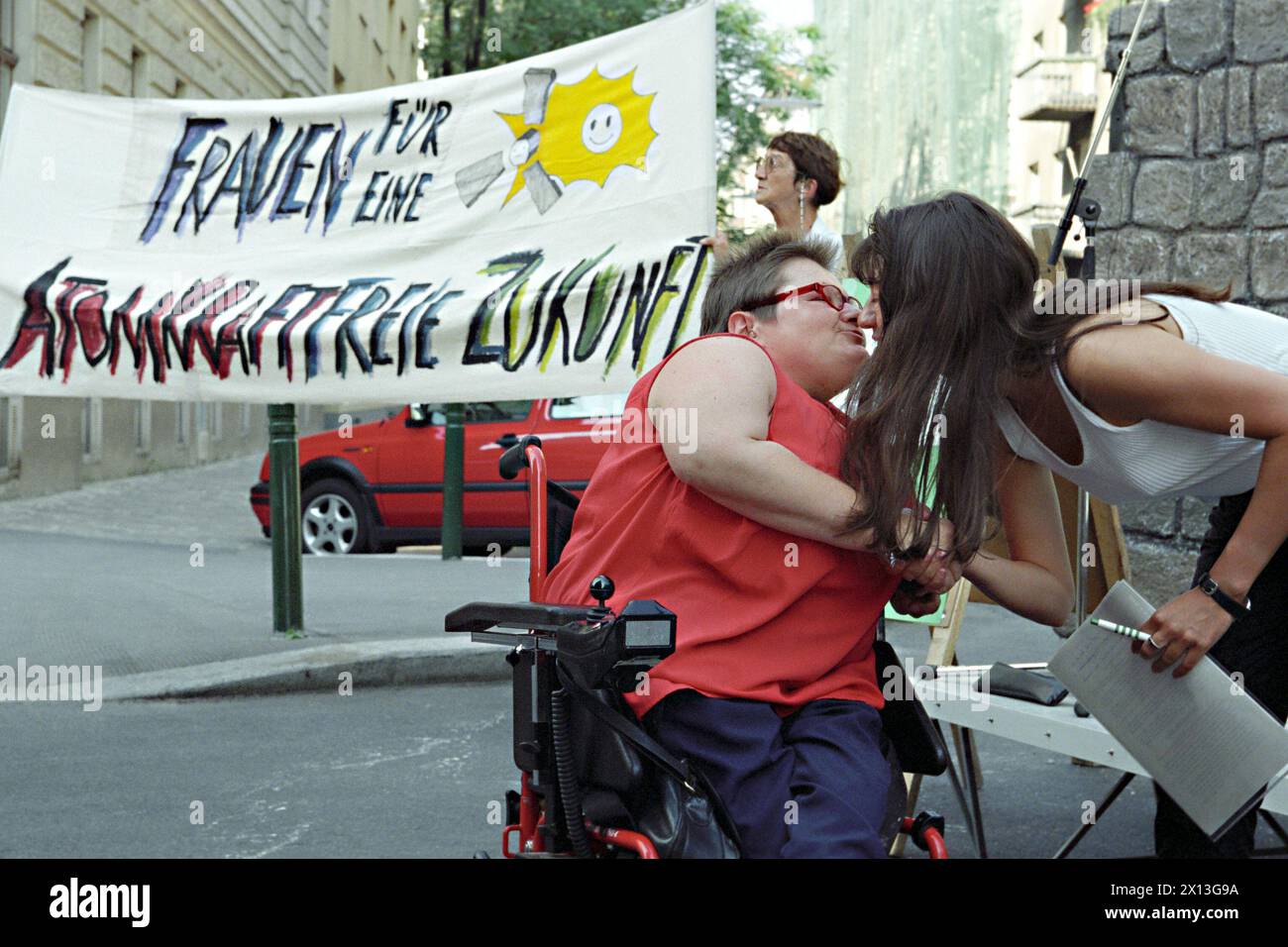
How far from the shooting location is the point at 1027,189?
33.9 m

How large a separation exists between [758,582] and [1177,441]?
82 cm

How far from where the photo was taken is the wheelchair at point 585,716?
2.37 m

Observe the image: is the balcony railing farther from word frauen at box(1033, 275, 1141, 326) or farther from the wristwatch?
the wristwatch

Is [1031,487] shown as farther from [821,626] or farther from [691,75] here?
[691,75]

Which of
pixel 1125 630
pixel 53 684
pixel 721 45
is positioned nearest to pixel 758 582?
pixel 1125 630

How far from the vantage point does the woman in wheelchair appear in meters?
2.45

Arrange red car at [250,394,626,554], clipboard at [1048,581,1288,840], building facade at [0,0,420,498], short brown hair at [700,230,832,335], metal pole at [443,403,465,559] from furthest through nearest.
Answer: building facade at [0,0,420,498] < red car at [250,394,626,554] < metal pole at [443,403,465,559] < short brown hair at [700,230,832,335] < clipboard at [1048,581,1288,840]

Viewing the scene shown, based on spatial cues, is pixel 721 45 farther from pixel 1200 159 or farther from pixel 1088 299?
pixel 1088 299

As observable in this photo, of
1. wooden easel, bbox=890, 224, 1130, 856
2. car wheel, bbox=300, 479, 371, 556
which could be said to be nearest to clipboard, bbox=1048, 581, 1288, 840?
wooden easel, bbox=890, 224, 1130, 856

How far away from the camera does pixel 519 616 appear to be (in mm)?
2551

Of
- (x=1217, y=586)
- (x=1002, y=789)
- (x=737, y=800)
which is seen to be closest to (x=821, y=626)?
(x=737, y=800)

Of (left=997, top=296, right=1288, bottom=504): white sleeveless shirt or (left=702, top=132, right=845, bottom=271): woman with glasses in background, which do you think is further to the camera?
(left=702, top=132, right=845, bottom=271): woman with glasses in background

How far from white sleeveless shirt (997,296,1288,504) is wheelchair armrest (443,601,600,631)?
2.60ft
